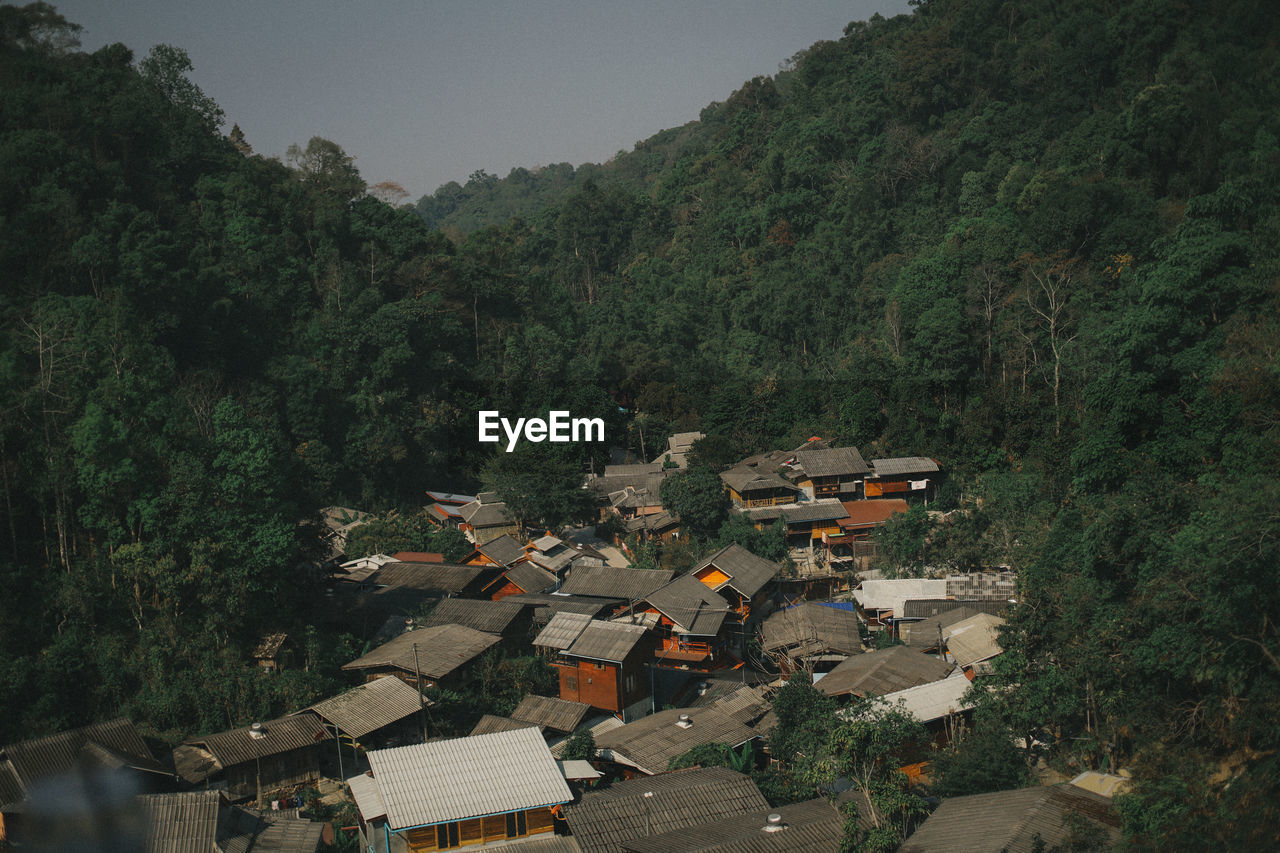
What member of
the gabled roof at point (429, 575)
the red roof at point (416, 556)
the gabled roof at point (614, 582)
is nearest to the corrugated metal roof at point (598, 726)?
the gabled roof at point (614, 582)

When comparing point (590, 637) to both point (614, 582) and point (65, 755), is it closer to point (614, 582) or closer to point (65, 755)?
point (614, 582)

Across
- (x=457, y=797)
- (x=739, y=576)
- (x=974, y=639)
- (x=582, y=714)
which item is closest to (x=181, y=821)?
(x=457, y=797)

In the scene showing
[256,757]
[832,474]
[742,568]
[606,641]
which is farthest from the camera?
[832,474]

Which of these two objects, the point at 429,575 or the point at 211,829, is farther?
the point at 429,575

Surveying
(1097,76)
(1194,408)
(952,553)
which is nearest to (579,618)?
(952,553)

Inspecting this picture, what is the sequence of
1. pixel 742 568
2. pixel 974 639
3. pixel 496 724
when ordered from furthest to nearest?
pixel 742 568 < pixel 974 639 < pixel 496 724

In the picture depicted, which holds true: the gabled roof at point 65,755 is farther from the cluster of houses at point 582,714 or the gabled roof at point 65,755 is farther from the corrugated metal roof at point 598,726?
the corrugated metal roof at point 598,726

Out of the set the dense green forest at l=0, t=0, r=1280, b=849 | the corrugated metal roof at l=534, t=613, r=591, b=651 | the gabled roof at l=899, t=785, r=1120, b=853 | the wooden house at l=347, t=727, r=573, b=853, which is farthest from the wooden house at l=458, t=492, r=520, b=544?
the gabled roof at l=899, t=785, r=1120, b=853

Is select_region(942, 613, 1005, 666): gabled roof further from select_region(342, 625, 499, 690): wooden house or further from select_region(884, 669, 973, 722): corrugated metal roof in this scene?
select_region(342, 625, 499, 690): wooden house
